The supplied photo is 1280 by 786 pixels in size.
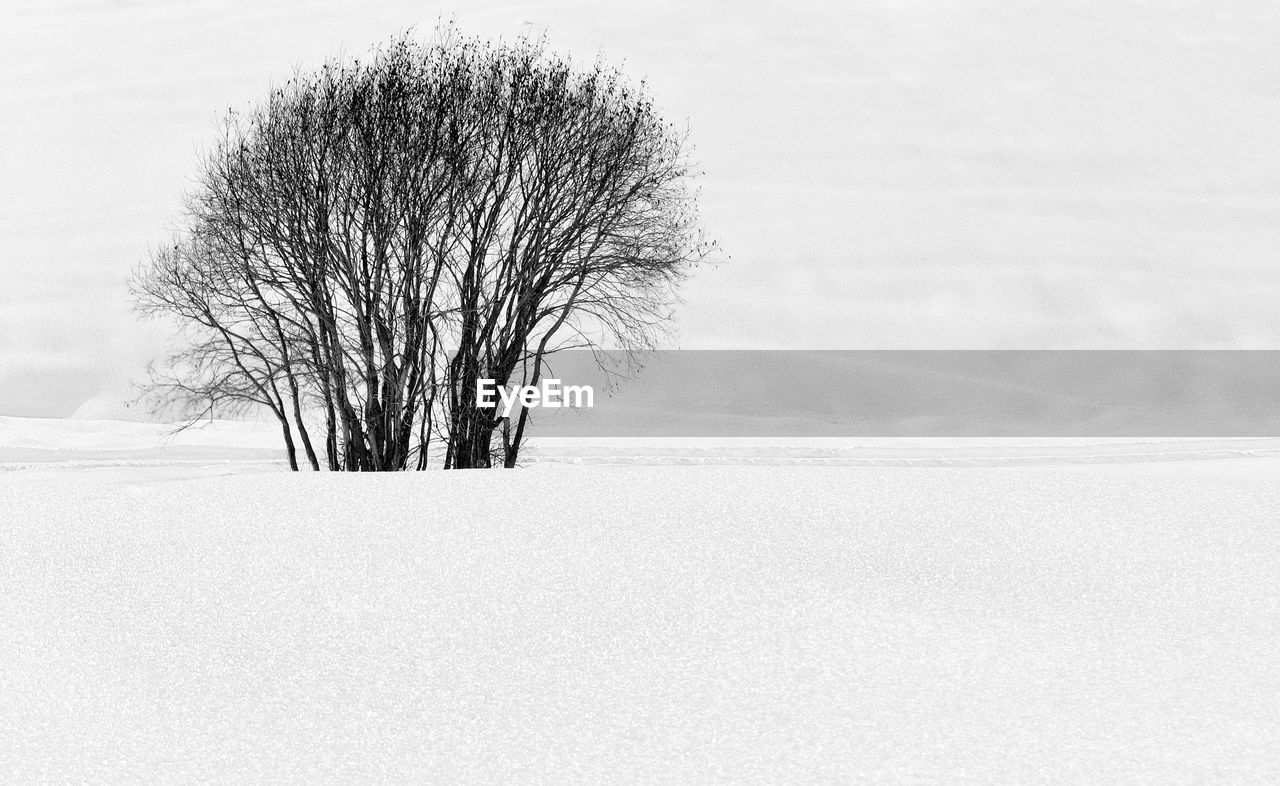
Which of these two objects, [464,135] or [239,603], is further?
[464,135]

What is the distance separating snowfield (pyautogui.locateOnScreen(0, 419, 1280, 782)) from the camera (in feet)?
20.5

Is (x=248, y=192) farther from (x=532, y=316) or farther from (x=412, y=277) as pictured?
(x=532, y=316)

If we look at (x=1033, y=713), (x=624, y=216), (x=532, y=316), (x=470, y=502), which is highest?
(x=624, y=216)

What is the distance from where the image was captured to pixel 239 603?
895 cm

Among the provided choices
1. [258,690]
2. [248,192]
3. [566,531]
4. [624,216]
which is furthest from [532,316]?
[258,690]

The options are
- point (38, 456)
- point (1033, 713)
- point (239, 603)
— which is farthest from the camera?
point (38, 456)

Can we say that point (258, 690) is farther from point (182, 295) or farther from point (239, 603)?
point (182, 295)

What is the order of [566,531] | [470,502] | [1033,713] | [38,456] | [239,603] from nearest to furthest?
Answer: [1033,713] < [239,603] < [566,531] < [470,502] < [38,456]

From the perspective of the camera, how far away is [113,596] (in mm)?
9203

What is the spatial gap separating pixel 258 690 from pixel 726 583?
3.61m

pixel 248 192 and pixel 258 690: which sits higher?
pixel 248 192

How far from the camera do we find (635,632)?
8289 millimetres

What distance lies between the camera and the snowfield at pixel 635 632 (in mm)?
6242

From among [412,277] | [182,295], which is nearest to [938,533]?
[412,277]
